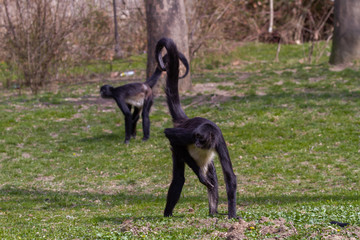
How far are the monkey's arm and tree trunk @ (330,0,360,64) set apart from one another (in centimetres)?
1528

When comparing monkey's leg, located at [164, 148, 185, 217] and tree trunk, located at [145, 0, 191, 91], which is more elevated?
tree trunk, located at [145, 0, 191, 91]

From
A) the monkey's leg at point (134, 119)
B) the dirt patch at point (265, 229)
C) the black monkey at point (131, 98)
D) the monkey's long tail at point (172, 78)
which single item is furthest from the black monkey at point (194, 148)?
the monkey's leg at point (134, 119)

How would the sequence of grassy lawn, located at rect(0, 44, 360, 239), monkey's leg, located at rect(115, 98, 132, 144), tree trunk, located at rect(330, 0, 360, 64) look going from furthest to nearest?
1. tree trunk, located at rect(330, 0, 360, 64)
2. monkey's leg, located at rect(115, 98, 132, 144)
3. grassy lawn, located at rect(0, 44, 360, 239)

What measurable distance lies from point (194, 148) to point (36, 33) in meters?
14.9

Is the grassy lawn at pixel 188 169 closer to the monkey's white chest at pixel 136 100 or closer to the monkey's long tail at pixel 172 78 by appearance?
the monkey's white chest at pixel 136 100

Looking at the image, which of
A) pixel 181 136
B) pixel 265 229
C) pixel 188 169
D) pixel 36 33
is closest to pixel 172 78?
pixel 181 136

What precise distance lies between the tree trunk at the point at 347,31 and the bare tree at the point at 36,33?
10685 millimetres

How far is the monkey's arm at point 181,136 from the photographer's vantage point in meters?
6.00

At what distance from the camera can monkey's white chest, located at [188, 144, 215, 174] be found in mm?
6145

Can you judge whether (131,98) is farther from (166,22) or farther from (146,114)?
(166,22)

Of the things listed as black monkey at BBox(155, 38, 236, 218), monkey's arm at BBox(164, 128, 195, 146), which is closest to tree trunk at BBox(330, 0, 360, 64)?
black monkey at BBox(155, 38, 236, 218)

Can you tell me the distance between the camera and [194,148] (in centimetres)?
619

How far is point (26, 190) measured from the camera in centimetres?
1015

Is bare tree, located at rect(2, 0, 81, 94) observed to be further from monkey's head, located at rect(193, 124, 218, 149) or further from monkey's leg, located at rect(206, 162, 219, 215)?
monkey's head, located at rect(193, 124, 218, 149)
